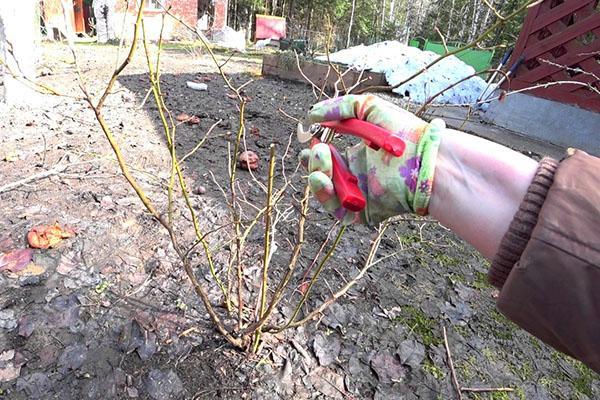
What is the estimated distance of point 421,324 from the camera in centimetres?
187

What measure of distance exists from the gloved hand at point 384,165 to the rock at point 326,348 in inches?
34.7

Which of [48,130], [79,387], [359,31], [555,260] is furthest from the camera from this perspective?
[359,31]

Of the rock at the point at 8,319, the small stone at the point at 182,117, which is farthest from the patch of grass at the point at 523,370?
the small stone at the point at 182,117

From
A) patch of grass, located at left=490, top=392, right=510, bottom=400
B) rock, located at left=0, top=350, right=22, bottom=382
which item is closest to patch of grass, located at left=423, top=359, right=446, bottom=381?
patch of grass, located at left=490, top=392, right=510, bottom=400

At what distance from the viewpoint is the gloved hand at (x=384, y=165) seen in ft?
2.95

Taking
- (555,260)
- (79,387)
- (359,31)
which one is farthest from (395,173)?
(359,31)

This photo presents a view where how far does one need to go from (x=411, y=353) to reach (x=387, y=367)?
5.5 inches

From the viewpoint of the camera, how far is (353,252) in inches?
91.5

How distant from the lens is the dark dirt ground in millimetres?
1490

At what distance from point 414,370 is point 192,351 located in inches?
35.3

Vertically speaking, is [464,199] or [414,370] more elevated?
[464,199]

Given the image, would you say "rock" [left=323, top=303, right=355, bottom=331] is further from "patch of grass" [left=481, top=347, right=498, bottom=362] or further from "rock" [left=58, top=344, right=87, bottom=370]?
"rock" [left=58, top=344, right=87, bottom=370]

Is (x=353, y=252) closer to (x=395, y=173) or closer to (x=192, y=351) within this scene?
(x=192, y=351)

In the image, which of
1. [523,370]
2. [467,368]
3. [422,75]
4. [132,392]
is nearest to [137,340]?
[132,392]
